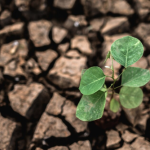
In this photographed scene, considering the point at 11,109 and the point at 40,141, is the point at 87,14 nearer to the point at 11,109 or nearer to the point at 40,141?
the point at 11,109

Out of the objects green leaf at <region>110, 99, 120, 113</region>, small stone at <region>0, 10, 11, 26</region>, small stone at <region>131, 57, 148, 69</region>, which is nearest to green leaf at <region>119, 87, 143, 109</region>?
green leaf at <region>110, 99, 120, 113</region>

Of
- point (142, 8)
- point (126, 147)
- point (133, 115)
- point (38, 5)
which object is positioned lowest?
point (126, 147)

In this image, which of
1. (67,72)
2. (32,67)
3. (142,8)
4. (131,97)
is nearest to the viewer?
(131,97)

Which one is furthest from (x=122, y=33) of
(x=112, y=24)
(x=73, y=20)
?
(x=73, y=20)

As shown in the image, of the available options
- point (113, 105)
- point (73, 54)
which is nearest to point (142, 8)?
point (73, 54)

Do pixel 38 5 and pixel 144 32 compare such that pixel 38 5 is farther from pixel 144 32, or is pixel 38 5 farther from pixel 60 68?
pixel 144 32

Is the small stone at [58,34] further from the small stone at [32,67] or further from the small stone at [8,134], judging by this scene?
the small stone at [8,134]
